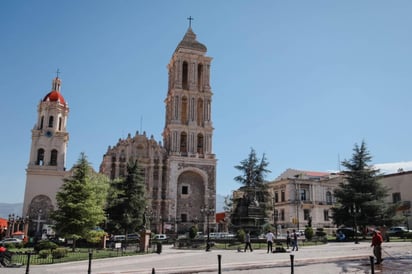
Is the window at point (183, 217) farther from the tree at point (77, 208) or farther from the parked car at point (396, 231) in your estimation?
the parked car at point (396, 231)

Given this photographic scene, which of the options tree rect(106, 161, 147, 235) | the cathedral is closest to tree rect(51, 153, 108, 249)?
tree rect(106, 161, 147, 235)

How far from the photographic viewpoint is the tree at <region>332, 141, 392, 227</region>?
35094 millimetres

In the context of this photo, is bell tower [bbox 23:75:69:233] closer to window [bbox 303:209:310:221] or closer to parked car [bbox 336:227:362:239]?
window [bbox 303:209:310:221]

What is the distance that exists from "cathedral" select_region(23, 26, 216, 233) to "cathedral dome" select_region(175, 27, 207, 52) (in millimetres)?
341

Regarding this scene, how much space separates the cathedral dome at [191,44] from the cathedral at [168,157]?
1.12 ft

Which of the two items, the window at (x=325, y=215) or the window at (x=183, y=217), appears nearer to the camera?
the window at (x=183, y=217)

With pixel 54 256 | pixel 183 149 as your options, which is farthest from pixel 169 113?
pixel 54 256

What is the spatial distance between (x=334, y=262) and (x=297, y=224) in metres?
39.3

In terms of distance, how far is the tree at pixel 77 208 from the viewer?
2694cm

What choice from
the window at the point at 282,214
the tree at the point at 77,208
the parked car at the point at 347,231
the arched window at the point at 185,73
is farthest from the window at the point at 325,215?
the tree at the point at 77,208

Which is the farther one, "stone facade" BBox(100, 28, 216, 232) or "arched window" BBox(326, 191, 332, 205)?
"arched window" BBox(326, 191, 332, 205)

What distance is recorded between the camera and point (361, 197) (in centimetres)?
3556

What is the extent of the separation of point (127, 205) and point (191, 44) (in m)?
30.8

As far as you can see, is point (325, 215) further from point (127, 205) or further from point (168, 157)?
point (127, 205)
